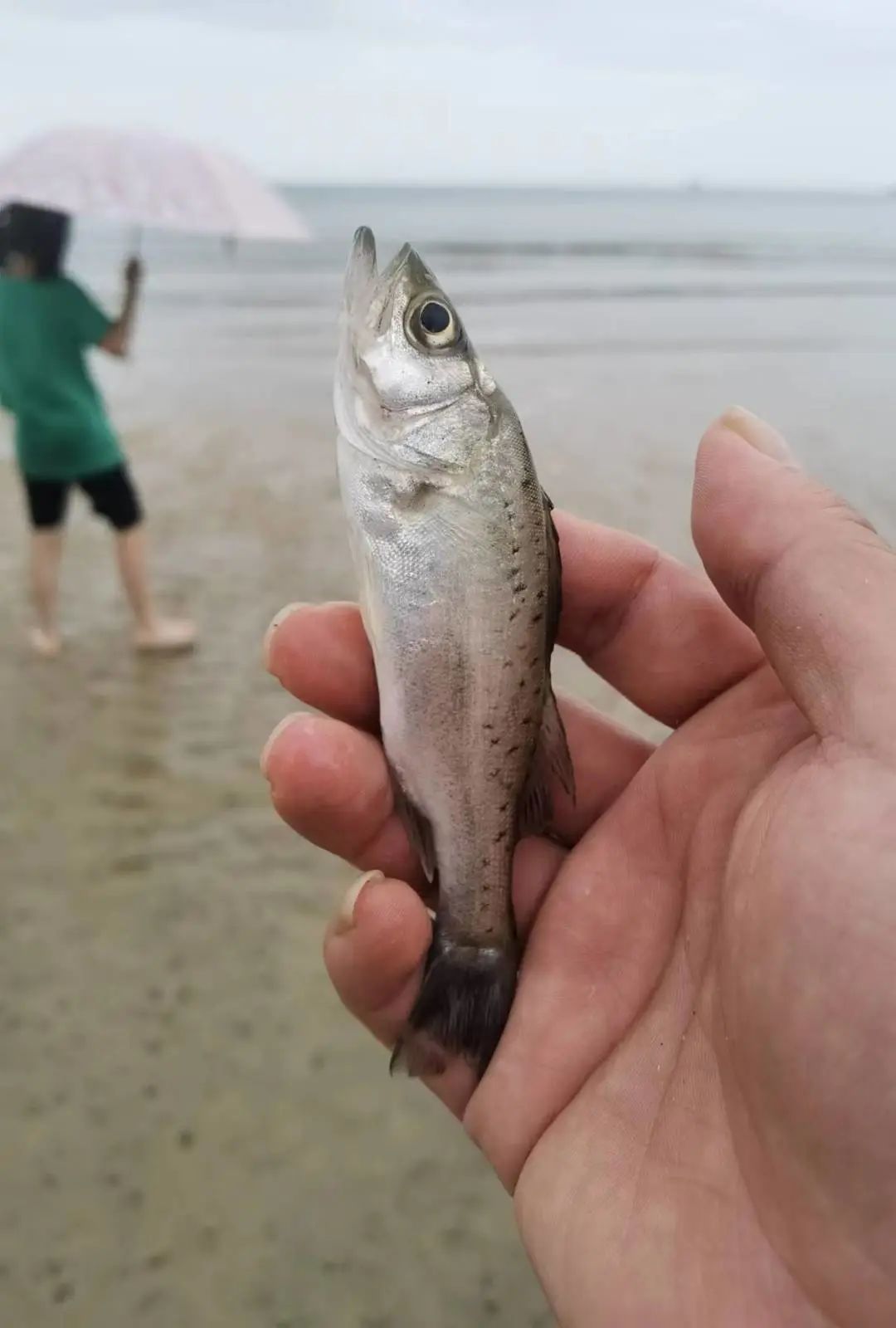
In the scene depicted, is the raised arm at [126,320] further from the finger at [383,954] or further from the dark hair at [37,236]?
the finger at [383,954]

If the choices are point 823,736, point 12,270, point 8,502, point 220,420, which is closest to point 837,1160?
point 823,736

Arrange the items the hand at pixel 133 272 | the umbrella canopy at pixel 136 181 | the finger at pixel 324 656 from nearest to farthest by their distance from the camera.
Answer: the finger at pixel 324 656 < the umbrella canopy at pixel 136 181 < the hand at pixel 133 272

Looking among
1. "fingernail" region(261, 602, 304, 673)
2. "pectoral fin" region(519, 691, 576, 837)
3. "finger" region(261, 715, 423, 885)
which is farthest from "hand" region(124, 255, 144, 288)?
"pectoral fin" region(519, 691, 576, 837)

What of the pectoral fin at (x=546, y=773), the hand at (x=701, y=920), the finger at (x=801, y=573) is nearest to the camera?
the hand at (x=701, y=920)

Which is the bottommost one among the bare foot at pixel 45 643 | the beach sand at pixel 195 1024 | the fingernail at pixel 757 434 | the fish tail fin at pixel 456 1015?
the bare foot at pixel 45 643

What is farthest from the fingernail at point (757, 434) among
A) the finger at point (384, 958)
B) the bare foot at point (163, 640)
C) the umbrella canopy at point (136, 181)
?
the bare foot at point (163, 640)

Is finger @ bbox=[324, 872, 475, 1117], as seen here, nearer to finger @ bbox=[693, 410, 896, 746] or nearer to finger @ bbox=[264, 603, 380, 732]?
finger @ bbox=[264, 603, 380, 732]

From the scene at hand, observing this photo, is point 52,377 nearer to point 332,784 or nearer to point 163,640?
point 163,640

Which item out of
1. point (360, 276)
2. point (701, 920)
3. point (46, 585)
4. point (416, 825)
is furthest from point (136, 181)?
point (701, 920)
